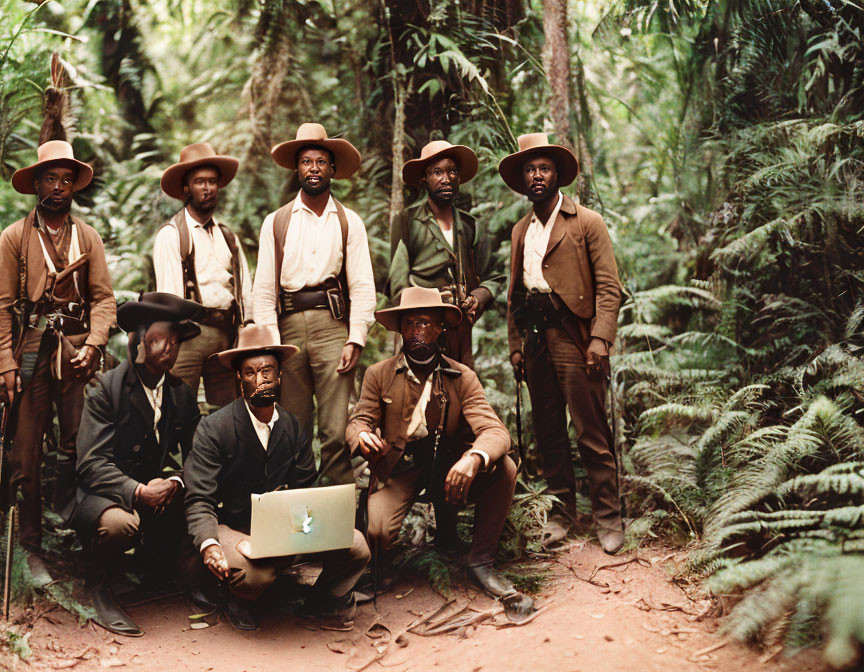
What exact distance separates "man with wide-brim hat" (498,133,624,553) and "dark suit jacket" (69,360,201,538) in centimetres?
262

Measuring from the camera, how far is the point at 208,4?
399 inches

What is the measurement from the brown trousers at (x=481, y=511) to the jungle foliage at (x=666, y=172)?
0.48 m

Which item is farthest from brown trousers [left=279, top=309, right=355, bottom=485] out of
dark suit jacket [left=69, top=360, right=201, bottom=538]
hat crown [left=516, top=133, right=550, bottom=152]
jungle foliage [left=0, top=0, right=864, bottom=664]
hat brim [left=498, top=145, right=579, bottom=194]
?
hat crown [left=516, top=133, right=550, bottom=152]

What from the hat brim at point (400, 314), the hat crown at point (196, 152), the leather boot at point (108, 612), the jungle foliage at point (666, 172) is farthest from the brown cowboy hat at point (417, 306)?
the leather boot at point (108, 612)

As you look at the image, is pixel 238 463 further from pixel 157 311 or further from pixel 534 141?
pixel 534 141

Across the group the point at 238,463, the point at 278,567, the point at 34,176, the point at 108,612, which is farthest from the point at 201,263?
the point at 108,612

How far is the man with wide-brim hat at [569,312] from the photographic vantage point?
5.49 m

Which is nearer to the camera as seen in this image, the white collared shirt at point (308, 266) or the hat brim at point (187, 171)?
the white collared shirt at point (308, 266)

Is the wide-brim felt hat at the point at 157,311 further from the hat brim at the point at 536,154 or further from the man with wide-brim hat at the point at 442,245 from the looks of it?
the hat brim at the point at 536,154

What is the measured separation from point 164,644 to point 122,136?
767 cm

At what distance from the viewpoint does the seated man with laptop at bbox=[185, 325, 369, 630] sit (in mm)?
4457

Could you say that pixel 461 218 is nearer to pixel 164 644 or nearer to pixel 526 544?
pixel 526 544

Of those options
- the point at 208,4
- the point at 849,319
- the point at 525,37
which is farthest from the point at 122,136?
the point at 849,319

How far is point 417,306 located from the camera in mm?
4910
